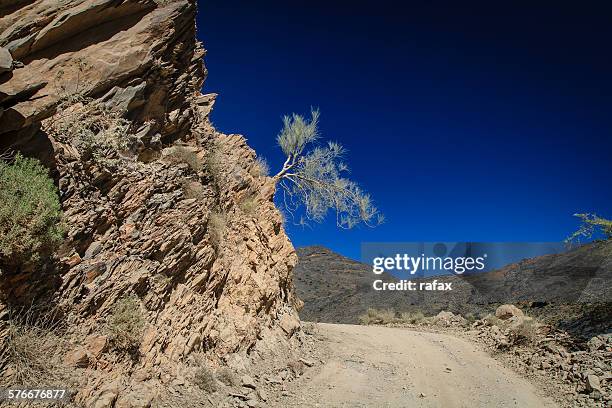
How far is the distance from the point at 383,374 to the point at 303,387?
267 cm

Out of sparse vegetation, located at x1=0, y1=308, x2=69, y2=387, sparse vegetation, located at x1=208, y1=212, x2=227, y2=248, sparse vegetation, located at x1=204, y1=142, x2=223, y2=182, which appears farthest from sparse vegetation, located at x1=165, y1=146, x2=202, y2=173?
sparse vegetation, located at x1=0, y1=308, x2=69, y2=387

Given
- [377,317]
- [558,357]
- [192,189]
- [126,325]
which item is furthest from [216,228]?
[377,317]

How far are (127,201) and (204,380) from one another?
3.43 metres

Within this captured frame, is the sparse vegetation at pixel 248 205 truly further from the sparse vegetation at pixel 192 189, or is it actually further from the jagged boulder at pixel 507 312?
the jagged boulder at pixel 507 312

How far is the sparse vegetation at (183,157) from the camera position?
9.66 meters

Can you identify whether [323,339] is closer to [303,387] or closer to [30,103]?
[303,387]

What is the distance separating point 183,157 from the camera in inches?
389

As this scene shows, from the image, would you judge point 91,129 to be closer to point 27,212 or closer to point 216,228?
point 27,212

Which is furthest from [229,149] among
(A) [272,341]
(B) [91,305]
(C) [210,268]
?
(B) [91,305]

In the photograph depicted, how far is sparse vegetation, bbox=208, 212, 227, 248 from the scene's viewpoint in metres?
A: 9.79

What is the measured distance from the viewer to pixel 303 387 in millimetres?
9602

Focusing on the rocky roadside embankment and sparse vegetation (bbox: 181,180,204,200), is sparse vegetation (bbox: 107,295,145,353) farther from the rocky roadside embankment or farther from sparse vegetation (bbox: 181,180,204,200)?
the rocky roadside embankment

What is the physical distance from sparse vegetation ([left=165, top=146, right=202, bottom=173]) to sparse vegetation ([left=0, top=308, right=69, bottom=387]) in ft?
15.4

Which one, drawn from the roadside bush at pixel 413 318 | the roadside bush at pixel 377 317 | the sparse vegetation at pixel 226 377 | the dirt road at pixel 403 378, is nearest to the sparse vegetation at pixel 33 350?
the sparse vegetation at pixel 226 377
